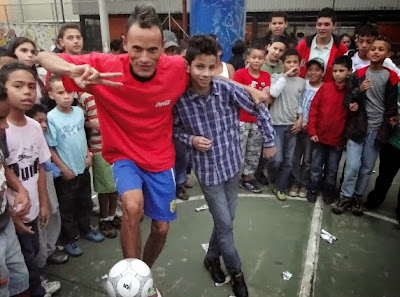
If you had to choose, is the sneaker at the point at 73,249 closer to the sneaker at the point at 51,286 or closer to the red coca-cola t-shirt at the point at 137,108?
the sneaker at the point at 51,286

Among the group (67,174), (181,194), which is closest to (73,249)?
(67,174)

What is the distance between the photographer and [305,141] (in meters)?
4.96

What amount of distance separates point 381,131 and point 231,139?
228cm

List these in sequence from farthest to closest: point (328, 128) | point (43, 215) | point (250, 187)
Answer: point (250, 187) → point (328, 128) → point (43, 215)

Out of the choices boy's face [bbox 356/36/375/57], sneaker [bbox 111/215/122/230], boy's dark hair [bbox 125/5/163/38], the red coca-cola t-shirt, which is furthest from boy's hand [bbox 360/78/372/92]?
sneaker [bbox 111/215/122/230]

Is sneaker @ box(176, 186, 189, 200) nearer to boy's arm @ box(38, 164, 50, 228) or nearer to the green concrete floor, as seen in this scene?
the green concrete floor

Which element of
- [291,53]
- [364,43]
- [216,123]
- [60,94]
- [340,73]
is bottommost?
[216,123]

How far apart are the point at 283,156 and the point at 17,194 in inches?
137

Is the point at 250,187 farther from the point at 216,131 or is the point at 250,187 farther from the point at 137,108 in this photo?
the point at 137,108

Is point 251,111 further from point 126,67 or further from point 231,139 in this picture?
point 126,67

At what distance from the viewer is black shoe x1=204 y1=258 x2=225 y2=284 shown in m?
3.20

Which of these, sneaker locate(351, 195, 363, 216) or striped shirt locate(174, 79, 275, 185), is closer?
striped shirt locate(174, 79, 275, 185)

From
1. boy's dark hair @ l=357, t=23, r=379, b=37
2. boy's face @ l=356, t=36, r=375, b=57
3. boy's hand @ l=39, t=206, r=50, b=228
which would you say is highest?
boy's dark hair @ l=357, t=23, r=379, b=37

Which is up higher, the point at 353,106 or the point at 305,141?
the point at 353,106
